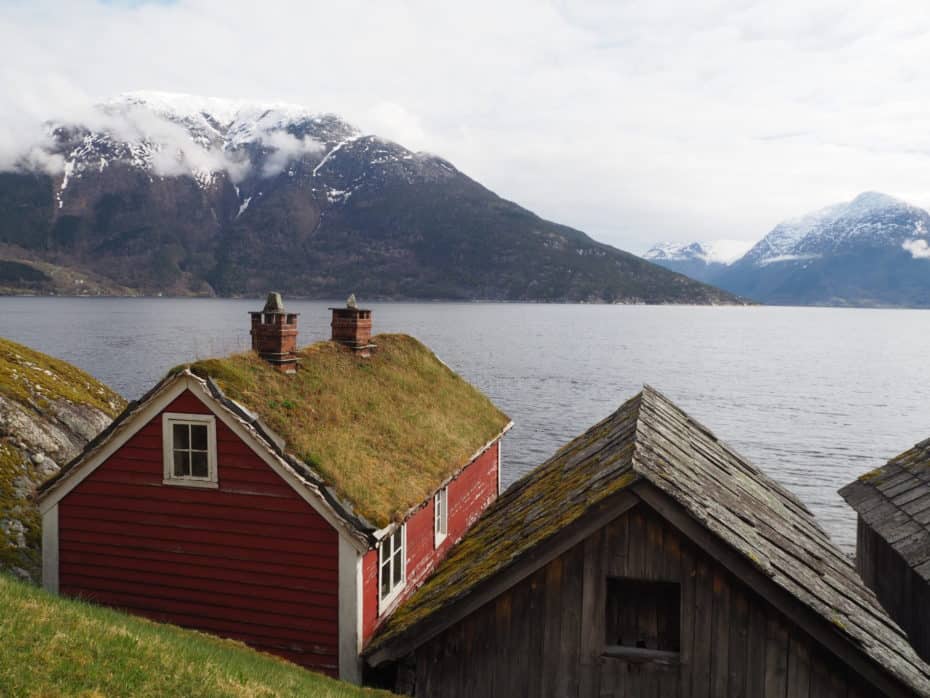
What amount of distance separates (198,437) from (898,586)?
53.8 feet

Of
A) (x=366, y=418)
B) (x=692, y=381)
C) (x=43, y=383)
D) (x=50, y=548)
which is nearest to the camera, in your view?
(x=50, y=548)

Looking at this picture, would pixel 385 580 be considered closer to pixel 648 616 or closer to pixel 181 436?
pixel 181 436

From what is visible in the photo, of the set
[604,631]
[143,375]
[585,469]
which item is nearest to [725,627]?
[604,631]

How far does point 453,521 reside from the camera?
71.4 feet

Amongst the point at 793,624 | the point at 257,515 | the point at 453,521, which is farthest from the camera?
the point at 453,521

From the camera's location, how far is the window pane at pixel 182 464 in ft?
51.9

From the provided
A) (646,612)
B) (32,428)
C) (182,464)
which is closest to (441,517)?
(182,464)

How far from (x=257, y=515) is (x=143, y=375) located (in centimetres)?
7235

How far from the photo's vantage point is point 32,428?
2367cm

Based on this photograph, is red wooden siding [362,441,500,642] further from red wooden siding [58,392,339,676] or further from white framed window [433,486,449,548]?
red wooden siding [58,392,339,676]

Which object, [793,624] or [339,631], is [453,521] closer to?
[339,631]

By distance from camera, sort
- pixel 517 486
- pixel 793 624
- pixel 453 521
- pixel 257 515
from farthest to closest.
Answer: pixel 453 521 → pixel 517 486 → pixel 257 515 → pixel 793 624

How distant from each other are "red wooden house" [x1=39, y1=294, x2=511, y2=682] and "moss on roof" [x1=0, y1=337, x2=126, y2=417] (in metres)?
10.0

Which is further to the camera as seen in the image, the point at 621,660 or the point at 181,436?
the point at 181,436
